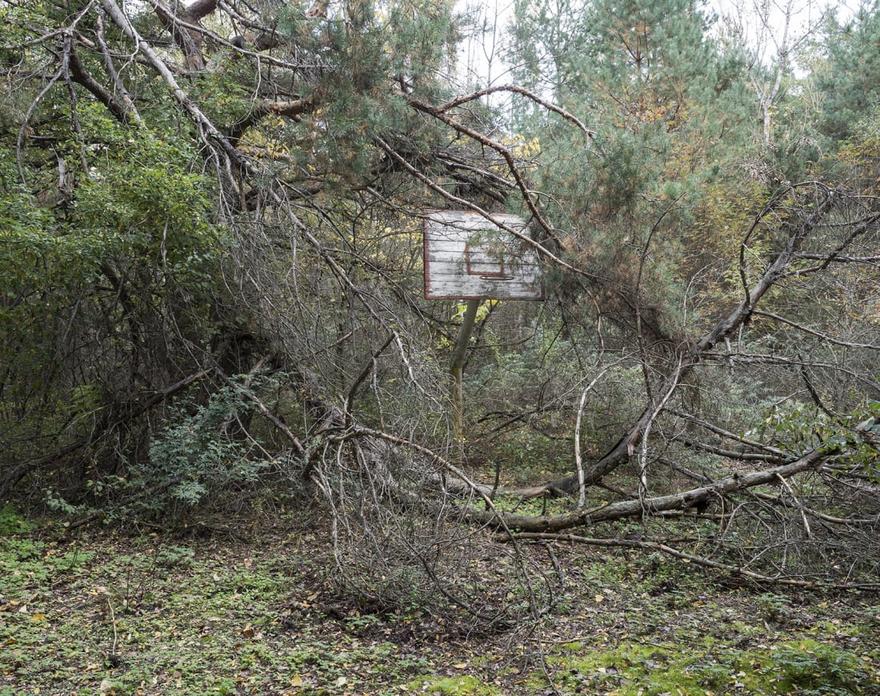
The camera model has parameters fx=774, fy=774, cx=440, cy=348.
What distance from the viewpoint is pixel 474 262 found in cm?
815

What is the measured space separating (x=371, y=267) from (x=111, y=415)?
2755 millimetres

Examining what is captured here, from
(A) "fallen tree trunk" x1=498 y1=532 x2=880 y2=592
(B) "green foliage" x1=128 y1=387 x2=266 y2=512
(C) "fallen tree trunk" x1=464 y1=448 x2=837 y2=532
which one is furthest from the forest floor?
(B) "green foliage" x1=128 y1=387 x2=266 y2=512

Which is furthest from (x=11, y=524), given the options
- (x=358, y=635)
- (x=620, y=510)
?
(x=620, y=510)

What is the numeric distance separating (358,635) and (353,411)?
239 centimetres

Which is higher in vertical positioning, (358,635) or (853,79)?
(853,79)

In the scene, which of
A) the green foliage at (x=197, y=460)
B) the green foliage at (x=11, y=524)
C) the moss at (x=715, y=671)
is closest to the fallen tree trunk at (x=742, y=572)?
the moss at (x=715, y=671)

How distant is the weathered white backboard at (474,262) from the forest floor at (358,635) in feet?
9.61

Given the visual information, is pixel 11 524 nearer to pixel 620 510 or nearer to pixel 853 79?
pixel 620 510

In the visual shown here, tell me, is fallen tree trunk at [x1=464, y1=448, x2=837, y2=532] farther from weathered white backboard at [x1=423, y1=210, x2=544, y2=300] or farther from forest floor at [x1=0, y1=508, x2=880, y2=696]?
weathered white backboard at [x1=423, y1=210, x2=544, y2=300]

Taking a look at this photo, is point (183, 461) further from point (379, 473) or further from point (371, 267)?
point (371, 267)

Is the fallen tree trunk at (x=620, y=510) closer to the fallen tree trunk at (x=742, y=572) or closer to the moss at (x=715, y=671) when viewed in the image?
the fallen tree trunk at (x=742, y=572)

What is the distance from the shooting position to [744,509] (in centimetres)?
617

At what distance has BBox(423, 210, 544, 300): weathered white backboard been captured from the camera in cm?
781

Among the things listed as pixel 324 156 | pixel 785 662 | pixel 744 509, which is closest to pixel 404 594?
pixel 785 662
